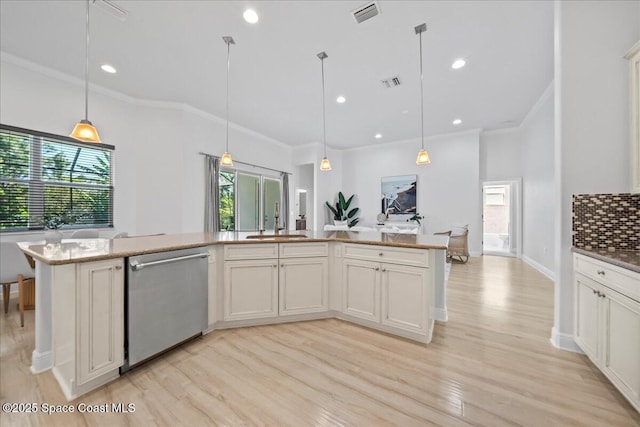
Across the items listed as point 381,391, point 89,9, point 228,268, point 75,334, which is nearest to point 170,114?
point 89,9

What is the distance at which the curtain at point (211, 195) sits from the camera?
17.7ft

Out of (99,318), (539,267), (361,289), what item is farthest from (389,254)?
(539,267)

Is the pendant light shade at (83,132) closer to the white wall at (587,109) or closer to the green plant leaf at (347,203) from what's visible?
the white wall at (587,109)

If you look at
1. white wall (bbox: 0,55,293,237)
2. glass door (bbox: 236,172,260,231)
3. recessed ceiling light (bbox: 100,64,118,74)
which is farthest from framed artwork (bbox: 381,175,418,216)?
recessed ceiling light (bbox: 100,64,118,74)

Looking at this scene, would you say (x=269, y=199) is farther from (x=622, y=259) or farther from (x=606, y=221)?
(x=622, y=259)

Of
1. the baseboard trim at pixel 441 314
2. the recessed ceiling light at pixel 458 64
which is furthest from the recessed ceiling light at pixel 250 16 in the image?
the baseboard trim at pixel 441 314

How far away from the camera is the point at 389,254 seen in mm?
2371

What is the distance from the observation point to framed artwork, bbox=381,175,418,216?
24.4ft

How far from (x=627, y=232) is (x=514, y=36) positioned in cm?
251

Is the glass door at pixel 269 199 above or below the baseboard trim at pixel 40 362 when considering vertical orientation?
above

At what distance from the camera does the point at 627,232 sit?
6.54 ft

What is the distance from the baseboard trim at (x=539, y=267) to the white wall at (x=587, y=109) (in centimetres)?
302

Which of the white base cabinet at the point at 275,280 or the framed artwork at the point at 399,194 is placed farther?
the framed artwork at the point at 399,194

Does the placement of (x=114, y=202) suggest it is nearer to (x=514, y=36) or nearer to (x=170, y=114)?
(x=170, y=114)
